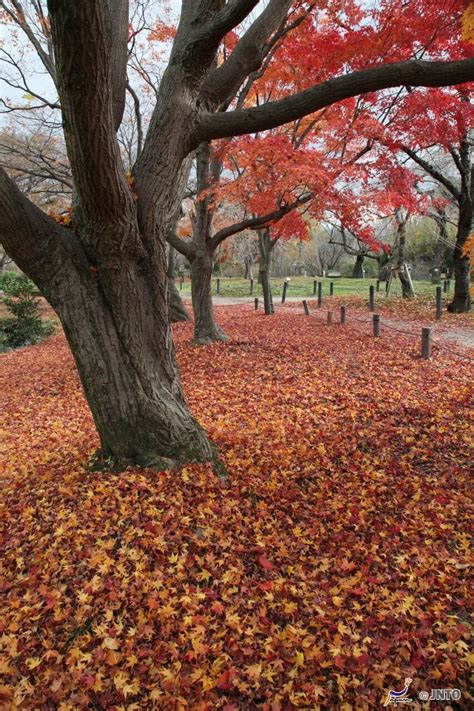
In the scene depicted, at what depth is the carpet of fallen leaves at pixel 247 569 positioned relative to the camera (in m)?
2.19

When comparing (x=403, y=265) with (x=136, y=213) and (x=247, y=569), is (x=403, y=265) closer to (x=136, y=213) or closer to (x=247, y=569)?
(x=136, y=213)

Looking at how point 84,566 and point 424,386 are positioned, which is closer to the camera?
point 84,566

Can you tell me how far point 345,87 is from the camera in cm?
300

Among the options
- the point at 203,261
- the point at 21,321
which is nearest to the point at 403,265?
the point at 203,261

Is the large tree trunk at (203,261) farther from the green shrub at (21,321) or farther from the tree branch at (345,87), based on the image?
the green shrub at (21,321)

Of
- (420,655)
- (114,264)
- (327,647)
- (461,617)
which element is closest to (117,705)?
(327,647)

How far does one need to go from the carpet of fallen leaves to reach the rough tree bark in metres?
0.61

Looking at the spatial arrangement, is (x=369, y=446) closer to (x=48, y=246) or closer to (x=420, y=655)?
(x=420, y=655)

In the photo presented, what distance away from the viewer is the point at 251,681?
7.22 feet

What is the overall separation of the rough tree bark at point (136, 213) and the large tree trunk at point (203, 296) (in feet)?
19.3

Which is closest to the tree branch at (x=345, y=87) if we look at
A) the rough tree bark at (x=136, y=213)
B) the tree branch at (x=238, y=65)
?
the rough tree bark at (x=136, y=213)

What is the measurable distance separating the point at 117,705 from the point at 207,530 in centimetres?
128

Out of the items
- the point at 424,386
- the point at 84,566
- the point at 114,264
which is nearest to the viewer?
the point at 84,566

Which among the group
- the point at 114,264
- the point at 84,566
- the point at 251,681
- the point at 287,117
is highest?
the point at 287,117
